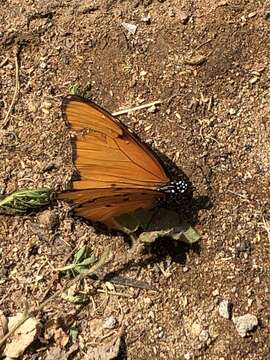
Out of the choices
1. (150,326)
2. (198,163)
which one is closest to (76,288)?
(150,326)

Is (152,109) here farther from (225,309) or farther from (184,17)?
(225,309)

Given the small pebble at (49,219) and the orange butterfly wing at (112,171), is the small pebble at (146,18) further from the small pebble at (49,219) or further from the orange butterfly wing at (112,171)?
the small pebble at (49,219)

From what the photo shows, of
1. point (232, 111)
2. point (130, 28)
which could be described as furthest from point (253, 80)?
point (130, 28)

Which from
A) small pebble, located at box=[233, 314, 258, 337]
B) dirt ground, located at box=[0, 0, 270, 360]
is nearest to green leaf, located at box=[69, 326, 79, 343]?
dirt ground, located at box=[0, 0, 270, 360]

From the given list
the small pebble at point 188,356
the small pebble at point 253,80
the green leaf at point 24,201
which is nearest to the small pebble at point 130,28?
the small pebble at point 253,80

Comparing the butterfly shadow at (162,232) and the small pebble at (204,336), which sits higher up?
the butterfly shadow at (162,232)

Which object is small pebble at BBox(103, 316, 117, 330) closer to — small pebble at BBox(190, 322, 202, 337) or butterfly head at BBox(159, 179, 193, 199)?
small pebble at BBox(190, 322, 202, 337)

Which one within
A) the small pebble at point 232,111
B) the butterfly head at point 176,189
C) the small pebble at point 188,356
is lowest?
the small pebble at point 188,356
